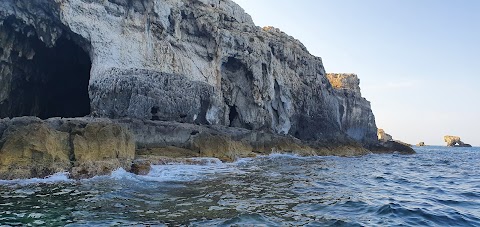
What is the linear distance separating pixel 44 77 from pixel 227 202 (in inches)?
1151

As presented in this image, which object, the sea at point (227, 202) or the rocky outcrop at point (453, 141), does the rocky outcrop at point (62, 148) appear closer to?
the sea at point (227, 202)

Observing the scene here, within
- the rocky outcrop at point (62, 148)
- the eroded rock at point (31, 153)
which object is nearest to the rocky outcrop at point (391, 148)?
the rocky outcrop at point (62, 148)

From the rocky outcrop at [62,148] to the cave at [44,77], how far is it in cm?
1309

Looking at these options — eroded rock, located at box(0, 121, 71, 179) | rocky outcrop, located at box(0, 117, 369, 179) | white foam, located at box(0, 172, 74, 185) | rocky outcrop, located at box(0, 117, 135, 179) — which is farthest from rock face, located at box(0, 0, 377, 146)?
white foam, located at box(0, 172, 74, 185)

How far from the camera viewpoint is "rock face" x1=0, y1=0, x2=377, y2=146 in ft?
89.2

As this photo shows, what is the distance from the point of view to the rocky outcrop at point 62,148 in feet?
50.3

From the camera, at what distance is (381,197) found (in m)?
12.9

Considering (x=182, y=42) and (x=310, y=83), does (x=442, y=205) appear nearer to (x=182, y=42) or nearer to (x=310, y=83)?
(x=182, y=42)

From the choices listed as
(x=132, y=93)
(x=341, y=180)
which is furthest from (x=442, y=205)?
(x=132, y=93)

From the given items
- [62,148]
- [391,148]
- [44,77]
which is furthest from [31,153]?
[391,148]

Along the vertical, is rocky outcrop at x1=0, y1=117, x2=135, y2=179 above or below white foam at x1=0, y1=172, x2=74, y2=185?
above

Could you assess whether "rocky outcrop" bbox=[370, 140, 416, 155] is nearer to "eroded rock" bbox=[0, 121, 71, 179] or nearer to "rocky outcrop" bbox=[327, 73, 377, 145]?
"rocky outcrop" bbox=[327, 73, 377, 145]

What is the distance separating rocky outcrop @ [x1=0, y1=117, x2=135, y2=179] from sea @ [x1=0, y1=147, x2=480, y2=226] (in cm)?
74

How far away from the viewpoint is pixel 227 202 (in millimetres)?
11211
